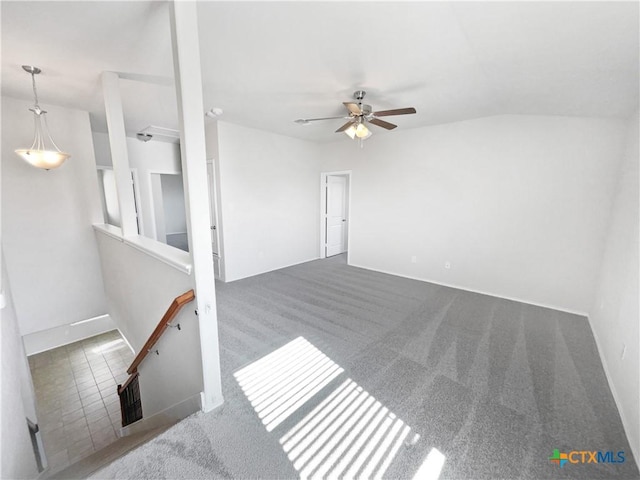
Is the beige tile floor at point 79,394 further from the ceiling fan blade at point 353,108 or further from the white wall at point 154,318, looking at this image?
the ceiling fan blade at point 353,108

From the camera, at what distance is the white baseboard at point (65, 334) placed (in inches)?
144

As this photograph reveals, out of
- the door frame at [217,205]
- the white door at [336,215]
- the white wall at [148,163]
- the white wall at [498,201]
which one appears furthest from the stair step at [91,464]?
the white door at [336,215]

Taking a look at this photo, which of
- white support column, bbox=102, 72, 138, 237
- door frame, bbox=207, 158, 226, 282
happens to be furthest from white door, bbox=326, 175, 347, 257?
white support column, bbox=102, 72, 138, 237

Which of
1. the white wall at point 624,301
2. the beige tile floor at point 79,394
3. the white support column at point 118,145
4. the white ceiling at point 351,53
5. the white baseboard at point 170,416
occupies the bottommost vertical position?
the beige tile floor at point 79,394

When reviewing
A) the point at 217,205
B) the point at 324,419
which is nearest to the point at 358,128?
the point at 217,205

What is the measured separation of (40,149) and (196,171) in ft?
10.4

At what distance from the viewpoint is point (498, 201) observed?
3736 mm

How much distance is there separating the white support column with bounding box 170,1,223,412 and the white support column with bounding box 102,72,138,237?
177 centimetres

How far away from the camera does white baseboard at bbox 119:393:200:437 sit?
1887 mm

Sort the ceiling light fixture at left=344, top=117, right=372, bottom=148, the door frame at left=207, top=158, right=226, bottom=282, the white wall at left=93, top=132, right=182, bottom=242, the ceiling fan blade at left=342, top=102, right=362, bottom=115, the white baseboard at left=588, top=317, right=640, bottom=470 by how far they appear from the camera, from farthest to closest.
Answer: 1. the white wall at left=93, top=132, right=182, bottom=242
2. the door frame at left=207, top=158, right=226, bottom=282
3. the ceiling light fixture at left=344, top=117, right=372, bottom=148
4. the ceiling fan blade at left=342, top=102, right=362, bottom=115
5. the white baseboard at left=588, top=317, right=640, bottom=470

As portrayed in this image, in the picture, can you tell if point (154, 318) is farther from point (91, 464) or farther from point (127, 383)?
point (91, 464)

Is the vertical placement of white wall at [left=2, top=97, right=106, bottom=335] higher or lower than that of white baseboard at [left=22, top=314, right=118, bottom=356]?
higher

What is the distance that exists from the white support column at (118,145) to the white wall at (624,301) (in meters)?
4.67

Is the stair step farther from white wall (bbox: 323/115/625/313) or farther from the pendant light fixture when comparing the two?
white wall (bbox: 323/115/625/313)
